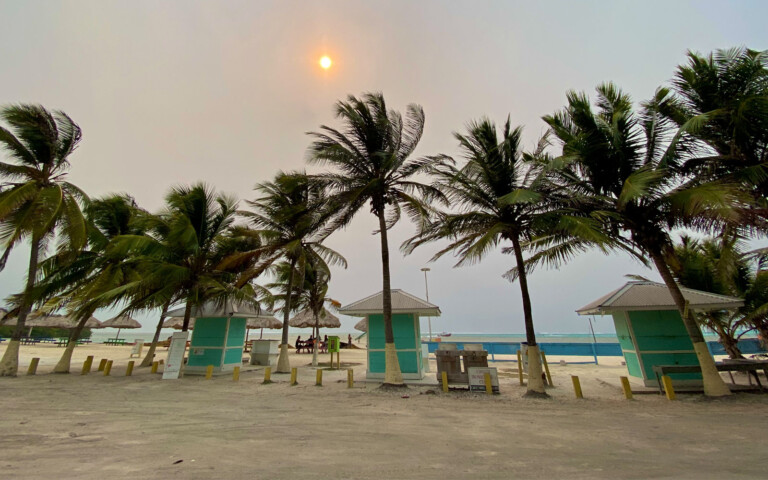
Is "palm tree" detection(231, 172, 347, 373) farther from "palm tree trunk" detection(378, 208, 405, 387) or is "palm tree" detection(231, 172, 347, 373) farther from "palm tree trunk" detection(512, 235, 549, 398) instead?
"palm tree trunk" detection(512, 235, 549, 398)

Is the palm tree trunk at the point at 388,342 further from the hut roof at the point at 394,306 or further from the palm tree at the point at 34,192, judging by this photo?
the palm tree at the point at 34,192

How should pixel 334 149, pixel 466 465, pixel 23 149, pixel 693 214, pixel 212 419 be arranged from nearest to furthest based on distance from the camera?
pixel 466 465 < pixel 212 419 < pixel 693 214 < pixel 334 149 < pixel 23 149

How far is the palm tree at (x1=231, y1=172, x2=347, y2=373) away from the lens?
11.4 meters

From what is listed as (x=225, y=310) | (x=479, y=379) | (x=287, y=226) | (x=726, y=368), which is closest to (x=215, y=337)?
(x=225, y=310)

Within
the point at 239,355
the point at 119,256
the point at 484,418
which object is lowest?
the point at 484,418

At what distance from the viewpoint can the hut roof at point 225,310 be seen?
1368cm

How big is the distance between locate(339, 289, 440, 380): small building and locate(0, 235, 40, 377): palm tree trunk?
1161cm

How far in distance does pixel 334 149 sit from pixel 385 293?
194 inches

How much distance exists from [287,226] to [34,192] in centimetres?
869

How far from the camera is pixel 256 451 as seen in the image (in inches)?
177

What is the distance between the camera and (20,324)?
1173 cm

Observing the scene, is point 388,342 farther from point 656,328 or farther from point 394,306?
point 656,328


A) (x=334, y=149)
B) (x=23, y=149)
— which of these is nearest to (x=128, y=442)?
(x=334, y=149)

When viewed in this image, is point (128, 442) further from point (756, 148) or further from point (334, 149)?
point (756, 148)
